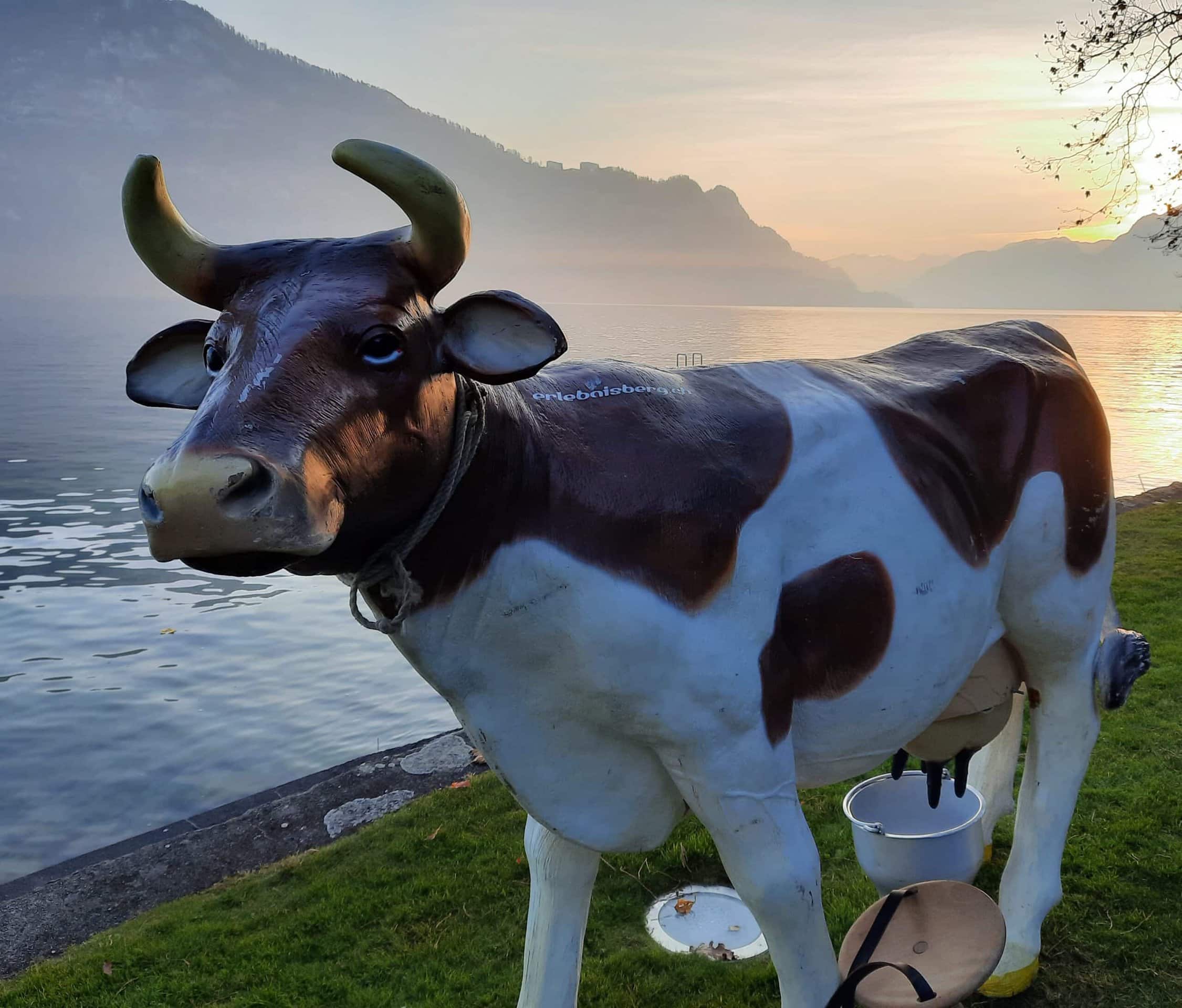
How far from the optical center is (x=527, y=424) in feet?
6.77

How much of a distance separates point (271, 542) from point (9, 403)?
39.8m

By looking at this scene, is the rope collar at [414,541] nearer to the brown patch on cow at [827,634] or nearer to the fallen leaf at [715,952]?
the brown patch on cow at [827,634]

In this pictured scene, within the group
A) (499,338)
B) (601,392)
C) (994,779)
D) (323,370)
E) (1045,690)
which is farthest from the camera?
(994,779)

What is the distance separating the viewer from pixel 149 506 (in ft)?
4.89

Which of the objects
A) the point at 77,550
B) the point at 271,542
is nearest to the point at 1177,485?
the point at 271,542

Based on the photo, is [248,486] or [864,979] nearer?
[248,486]

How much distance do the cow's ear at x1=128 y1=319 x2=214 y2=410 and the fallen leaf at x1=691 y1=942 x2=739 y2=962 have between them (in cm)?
297

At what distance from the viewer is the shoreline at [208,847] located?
5.21m

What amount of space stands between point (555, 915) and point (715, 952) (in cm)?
141

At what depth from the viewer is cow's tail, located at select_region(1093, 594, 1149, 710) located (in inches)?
122

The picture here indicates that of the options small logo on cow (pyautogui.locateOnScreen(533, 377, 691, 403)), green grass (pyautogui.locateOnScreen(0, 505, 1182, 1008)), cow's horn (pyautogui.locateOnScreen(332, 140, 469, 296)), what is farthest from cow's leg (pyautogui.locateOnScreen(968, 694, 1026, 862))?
cow's horn (pyautogui.locateOnScreen(332, 140, 469, 296))

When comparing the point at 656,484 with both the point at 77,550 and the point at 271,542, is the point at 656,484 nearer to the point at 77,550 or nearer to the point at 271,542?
the point at 271,542

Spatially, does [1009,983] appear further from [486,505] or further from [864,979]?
[486,505]

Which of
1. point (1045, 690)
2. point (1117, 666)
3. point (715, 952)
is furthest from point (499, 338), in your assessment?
point (715, 952)
